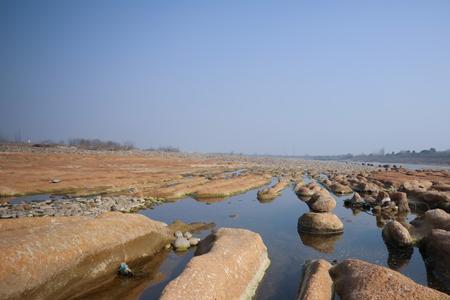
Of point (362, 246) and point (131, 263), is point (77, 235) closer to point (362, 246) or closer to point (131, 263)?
point (131, 263)

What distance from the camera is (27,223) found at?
14.4 m

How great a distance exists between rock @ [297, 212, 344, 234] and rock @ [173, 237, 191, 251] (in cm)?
808

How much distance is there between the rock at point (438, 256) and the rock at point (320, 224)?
16.4ft

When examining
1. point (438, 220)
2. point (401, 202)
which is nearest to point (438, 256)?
point (438, 220)

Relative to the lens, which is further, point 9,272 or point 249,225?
point 249,225

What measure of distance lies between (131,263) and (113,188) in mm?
22899

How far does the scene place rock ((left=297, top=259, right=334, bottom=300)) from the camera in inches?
395

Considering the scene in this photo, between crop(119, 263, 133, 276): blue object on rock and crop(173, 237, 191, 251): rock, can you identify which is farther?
crop(173, 237, 191, 251): rock

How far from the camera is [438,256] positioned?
1430 centimetres

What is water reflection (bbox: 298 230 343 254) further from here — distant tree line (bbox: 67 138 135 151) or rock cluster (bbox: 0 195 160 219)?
distant tree line (bbox: 67 138 135 151)

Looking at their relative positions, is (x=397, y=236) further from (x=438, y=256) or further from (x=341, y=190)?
(x=341, y=190)

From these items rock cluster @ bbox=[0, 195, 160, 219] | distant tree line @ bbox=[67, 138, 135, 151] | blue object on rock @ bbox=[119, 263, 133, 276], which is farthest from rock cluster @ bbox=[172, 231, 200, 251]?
distant tree line @ bbox=[67, 138, 135, 151]

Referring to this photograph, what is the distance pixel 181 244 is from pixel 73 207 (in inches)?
441

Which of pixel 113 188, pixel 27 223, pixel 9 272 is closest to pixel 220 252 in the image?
pixel 9 272
